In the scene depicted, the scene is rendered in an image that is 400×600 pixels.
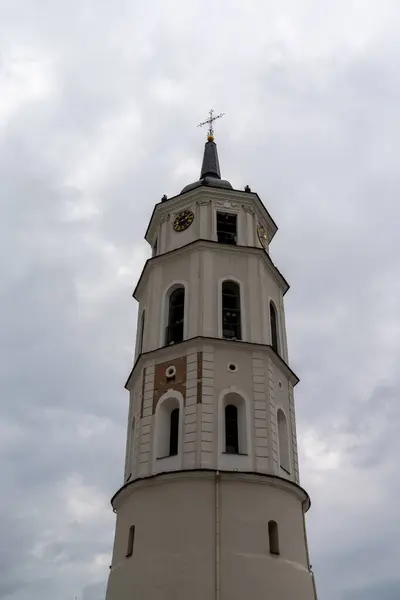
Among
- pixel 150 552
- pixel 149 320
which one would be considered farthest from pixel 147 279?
pixel 150 552

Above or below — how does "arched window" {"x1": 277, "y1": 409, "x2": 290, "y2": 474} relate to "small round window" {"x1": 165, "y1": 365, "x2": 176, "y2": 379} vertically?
below

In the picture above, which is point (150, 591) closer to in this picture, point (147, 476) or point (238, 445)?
point (147, 476)

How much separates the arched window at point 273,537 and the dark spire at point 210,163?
62.8ft

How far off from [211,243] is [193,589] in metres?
13.6

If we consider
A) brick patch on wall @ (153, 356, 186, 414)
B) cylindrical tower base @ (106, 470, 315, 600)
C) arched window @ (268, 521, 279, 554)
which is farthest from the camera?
brick patch on wall @ (153, 356, 186, 414)

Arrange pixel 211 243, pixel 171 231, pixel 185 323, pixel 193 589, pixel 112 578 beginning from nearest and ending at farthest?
pixel 193 589, pixel 112 578, pixel 185 323, pixel 211 243, pixel 171 231

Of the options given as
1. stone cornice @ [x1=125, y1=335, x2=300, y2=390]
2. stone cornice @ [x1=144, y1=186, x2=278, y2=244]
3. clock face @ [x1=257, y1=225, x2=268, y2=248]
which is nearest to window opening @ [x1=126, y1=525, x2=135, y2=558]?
stone cornice @ [x1=125, y1=335, x2=300, y2=390]

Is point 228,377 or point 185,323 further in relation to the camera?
point 185,323

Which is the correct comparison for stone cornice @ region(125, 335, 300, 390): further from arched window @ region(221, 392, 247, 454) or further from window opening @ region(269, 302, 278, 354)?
arched window @ region(221, 392, 247, 454)

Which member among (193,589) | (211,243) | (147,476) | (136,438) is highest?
(211,243)

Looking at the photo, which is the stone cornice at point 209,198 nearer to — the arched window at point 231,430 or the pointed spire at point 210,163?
the pointed spire at point 210,163

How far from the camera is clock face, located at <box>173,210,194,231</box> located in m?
29.4

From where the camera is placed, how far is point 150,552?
2042 centimetres

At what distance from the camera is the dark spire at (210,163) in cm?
3491
